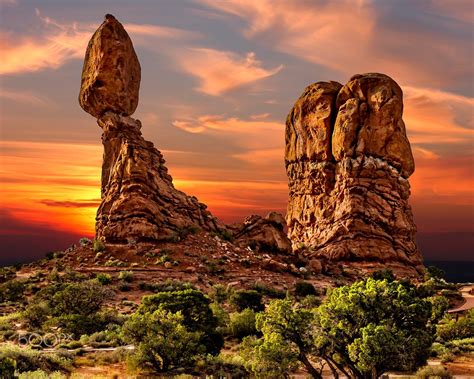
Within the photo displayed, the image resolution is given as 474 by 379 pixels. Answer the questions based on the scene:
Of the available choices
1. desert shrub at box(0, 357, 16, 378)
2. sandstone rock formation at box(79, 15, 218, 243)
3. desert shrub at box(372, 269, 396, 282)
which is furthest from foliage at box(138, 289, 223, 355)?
desert shrub at box(372, 269, 396, 282)

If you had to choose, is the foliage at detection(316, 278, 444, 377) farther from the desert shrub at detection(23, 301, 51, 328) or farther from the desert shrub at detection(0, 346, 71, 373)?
the desert shrub at detection(23, 301, 51, 328)

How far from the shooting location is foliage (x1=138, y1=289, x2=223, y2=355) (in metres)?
34.4

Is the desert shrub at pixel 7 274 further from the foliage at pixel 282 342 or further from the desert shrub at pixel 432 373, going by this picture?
the desert shrub at pixel 432 373

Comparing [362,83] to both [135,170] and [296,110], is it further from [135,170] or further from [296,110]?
[135,170]

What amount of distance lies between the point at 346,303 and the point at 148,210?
51.2 metres

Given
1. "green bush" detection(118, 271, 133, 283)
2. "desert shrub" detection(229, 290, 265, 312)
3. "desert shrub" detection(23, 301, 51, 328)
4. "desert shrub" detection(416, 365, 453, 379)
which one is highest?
"green bush" detection(118, 271, 133, 283)

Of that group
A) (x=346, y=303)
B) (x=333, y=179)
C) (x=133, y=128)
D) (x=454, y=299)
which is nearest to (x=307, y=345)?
(x=346, y=303)

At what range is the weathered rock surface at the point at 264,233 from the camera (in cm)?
8069

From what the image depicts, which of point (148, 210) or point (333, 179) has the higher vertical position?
point (333, 179)

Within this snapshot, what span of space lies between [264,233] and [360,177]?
22469 millimetres

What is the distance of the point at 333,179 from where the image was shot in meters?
98.8

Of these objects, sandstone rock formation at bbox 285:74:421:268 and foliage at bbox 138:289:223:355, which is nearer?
foliage at bbox 138:289:223:355

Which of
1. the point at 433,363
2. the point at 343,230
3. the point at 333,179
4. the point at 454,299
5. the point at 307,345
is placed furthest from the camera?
the point at 333,179

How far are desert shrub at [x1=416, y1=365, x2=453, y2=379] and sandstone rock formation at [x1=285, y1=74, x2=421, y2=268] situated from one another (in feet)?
188
